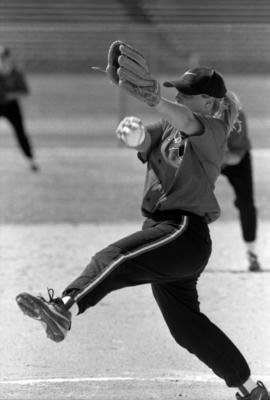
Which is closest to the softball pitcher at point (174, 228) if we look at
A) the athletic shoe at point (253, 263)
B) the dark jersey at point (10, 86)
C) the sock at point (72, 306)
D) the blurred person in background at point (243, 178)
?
the sock at point (72, 306)

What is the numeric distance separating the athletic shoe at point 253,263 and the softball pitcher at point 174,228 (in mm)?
3078

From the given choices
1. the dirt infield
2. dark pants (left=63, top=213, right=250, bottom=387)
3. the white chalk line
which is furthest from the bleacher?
dark pants (left=63, top=213, right=250, bottom=387)

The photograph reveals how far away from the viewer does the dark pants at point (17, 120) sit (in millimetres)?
12500

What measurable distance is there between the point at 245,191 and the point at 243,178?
0.12m

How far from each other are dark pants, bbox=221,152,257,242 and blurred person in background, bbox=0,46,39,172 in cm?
589

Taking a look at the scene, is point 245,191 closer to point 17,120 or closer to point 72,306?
point 72,306

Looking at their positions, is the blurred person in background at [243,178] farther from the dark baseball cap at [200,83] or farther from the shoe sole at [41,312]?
the shoe sole at [41,312]

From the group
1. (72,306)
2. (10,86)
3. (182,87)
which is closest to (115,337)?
(72,306)

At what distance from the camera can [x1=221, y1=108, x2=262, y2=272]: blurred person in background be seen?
664cm

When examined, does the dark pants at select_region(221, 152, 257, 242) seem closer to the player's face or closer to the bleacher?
the player's face

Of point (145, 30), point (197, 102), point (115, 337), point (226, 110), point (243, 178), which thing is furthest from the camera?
point (145, 30)

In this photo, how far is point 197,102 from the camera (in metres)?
4.04

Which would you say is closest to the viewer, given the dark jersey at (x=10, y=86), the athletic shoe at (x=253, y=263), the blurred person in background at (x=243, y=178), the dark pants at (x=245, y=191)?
the blurred person in background at (x=243, y=178)

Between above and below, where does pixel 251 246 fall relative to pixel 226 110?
below
